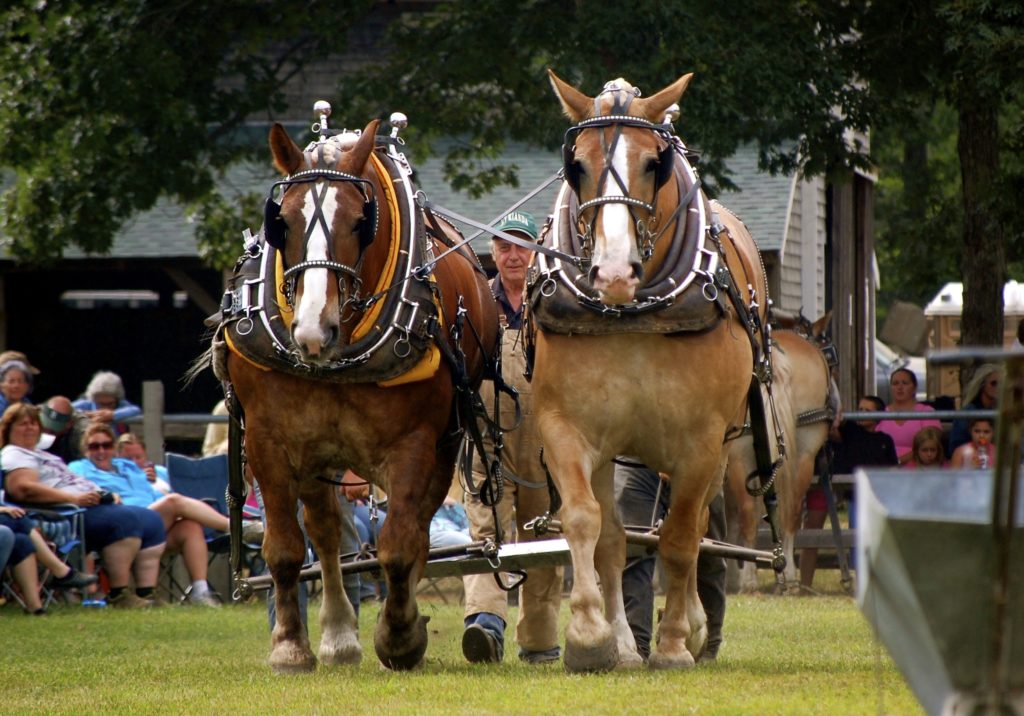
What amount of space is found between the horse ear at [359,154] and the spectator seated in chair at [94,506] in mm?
5625

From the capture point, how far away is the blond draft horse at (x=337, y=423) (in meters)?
6.52

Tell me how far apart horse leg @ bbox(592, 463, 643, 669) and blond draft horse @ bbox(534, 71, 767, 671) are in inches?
0.4

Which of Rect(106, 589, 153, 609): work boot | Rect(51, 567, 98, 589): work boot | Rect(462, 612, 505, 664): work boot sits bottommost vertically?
Rect(106, 589, 153, 609): work boot

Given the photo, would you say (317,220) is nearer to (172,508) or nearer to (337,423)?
(337,423)

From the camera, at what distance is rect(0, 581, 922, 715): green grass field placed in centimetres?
551

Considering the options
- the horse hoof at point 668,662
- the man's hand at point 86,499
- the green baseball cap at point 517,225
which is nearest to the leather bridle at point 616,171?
the horse hoof at point 668,662

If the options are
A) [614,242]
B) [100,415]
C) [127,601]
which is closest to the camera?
[614,242]

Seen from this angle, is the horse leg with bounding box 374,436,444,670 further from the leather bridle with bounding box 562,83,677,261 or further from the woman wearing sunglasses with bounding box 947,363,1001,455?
the woman wearing sunglasses with bounding box 947,363,1001,455

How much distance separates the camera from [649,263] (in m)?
6.53

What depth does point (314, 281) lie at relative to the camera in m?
6.29

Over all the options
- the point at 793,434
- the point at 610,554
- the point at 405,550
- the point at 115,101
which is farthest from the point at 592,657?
the point at 115,101

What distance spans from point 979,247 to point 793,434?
489cm

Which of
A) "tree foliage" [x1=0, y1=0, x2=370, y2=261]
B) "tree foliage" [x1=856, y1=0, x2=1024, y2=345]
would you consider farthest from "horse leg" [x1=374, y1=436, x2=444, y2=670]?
"tree foliage" [x1=0, y1=0, x2=370, y2=261]

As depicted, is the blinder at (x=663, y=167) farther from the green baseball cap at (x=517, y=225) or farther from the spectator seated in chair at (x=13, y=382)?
the spectator seated in chair at (x=13, y=382)
